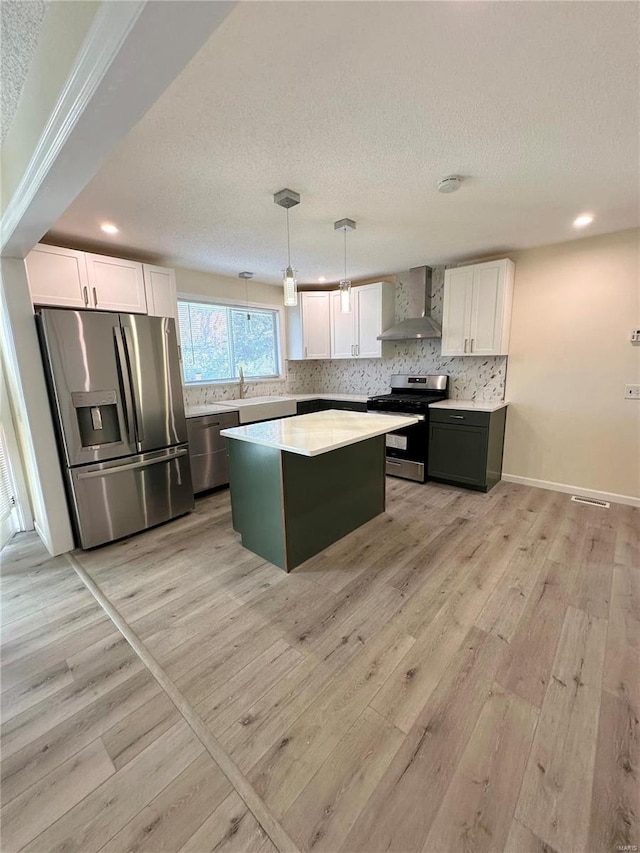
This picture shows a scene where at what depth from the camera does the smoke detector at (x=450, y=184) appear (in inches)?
82.7

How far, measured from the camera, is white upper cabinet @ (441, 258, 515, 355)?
3600 mm

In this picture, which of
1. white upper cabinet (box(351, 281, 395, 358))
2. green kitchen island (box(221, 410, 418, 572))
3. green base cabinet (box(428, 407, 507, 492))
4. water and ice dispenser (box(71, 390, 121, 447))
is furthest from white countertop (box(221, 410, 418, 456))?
white upper cabinet (box(351, 281, 395, 358))

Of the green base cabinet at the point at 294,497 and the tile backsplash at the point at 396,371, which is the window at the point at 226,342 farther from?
the green base cabinet at the point at 294,497

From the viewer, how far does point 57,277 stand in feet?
9.04

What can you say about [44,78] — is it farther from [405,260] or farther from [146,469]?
[405,260]

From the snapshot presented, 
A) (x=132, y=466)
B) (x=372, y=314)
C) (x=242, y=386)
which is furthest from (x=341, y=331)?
(x=132, y=466)

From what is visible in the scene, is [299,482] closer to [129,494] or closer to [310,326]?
[129,494]

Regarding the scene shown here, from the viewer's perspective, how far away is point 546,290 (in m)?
3.52

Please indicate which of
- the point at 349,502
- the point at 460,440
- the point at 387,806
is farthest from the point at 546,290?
the point at 387,806

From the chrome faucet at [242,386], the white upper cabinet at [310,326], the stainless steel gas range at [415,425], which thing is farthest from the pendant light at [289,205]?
the white upper cabinet at [310,326]

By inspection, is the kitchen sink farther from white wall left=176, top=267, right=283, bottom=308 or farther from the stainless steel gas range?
white wall left=176, top=267, right=283, bottom=308

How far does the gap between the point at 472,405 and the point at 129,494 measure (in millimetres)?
3493

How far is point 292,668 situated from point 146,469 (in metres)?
2.07

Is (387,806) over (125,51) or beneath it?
beneath
